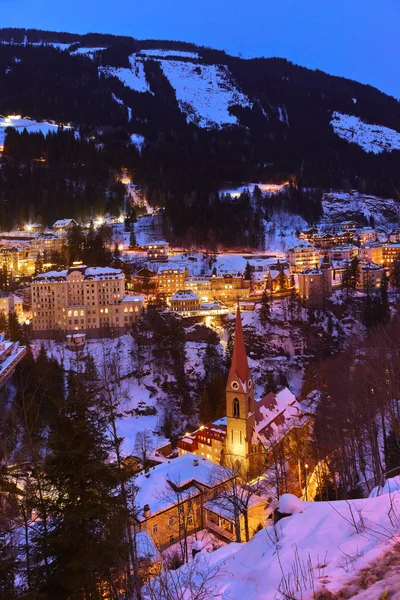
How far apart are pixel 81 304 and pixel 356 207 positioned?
279ft

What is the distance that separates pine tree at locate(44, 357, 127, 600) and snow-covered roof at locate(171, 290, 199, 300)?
51703 mm

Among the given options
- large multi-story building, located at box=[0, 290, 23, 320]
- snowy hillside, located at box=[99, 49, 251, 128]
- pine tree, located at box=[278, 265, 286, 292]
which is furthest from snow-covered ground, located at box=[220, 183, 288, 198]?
large multi-story building, located at box=[0, 290, 23, 320]

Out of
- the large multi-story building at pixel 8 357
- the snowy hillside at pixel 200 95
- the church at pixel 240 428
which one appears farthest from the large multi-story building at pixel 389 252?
the snowy hillside at pixel 200 95

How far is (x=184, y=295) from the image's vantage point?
60.4 meters

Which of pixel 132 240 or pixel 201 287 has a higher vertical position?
pixel 132 240

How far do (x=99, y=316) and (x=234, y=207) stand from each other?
56447 mm

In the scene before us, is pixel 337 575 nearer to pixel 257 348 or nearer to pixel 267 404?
pixel 267 404

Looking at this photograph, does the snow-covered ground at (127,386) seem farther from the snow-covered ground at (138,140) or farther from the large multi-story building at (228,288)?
the snow-covered ground at (138,140)

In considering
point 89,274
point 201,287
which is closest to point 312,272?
point 201,287

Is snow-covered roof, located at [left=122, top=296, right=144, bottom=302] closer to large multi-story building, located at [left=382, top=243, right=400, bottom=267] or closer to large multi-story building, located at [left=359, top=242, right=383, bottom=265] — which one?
large multi-story building, located at [left=359, top=242, right=383, bottom=265]

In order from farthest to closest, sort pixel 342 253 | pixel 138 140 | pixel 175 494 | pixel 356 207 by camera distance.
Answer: pixel 138 140 < pixel 356 207 < pixel 342 253 < pixel 175 494

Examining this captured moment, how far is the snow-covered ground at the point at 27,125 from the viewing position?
127800 millimetres

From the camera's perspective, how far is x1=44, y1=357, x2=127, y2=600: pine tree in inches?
288

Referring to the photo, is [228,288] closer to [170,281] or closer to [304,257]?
[170,281]
